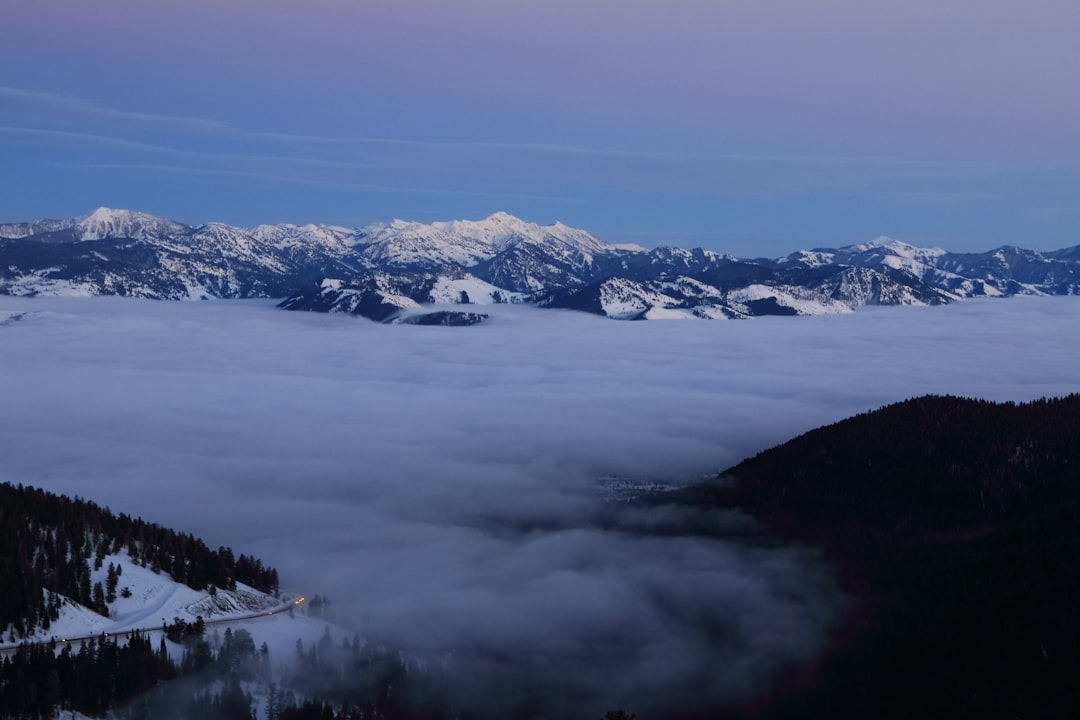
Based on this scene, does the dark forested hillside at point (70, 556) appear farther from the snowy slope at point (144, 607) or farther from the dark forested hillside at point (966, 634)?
the dark forested hillside at point (966, 634)

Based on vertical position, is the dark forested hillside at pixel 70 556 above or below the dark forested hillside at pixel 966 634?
above

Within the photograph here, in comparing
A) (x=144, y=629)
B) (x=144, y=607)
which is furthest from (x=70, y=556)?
(x=144, y=629)

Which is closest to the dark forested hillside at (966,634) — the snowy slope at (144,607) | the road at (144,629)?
the road at (144,629)

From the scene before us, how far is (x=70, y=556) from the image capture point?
454ft

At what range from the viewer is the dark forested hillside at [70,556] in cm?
12606

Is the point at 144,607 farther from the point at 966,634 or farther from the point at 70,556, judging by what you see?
the point at 966,634

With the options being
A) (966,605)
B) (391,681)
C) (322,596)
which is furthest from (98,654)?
(966,605)

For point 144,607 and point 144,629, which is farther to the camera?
point 144,607

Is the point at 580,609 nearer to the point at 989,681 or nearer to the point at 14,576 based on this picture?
the point at 989,681

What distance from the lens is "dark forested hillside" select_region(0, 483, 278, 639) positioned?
126 metres

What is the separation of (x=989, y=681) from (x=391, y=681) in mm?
81182

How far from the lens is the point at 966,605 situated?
148m

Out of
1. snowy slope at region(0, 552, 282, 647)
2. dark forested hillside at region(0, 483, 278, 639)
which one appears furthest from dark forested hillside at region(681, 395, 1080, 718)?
dark forested hillside at region(0, 483, 278, 639)

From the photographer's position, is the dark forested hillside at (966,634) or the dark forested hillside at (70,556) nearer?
the dark forested hillside at (966,634)
